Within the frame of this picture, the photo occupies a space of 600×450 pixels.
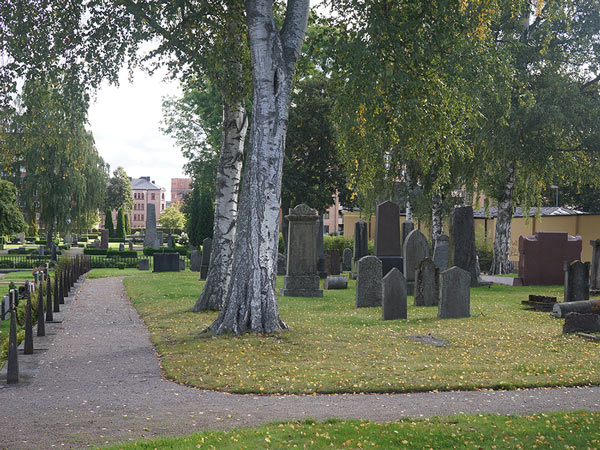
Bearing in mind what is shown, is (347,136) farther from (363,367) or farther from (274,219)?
(363,367)

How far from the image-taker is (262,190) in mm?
11297

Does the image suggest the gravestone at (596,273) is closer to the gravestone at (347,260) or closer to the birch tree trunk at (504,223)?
the birch tree trunk at (504,223)

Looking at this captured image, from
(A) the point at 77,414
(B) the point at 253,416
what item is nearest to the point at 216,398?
(B) the point at 253,416

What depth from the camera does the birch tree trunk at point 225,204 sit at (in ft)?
48.1

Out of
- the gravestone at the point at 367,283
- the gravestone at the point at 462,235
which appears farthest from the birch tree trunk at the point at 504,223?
the gravestone at the point at 367,283

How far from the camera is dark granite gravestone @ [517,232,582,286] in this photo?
22234 mm

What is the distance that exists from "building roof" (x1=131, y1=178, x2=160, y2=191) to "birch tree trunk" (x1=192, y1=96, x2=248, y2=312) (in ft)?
496

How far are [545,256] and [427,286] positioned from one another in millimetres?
8404

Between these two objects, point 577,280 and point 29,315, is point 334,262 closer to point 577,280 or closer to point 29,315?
point 577,280

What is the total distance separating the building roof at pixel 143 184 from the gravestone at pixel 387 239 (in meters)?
147

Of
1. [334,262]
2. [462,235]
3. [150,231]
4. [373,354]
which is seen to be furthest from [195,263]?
[373,354]

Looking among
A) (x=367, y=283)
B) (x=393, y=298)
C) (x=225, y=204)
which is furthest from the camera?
(x=367, y=283)

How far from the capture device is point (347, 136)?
14.7 m

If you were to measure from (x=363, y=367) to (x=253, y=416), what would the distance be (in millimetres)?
2747
